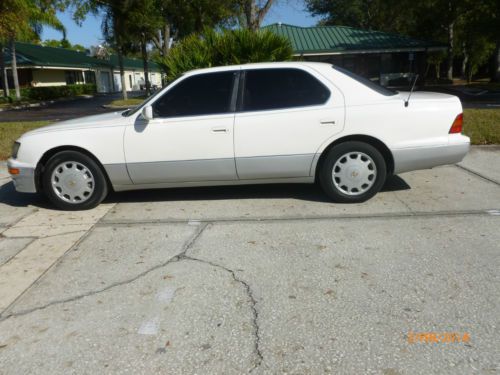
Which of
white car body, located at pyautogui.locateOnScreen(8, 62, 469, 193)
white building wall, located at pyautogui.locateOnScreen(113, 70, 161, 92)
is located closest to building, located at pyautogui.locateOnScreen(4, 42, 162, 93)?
white building wall, located at pyautogui.locateOnScreen(113, 70, 161, 92)

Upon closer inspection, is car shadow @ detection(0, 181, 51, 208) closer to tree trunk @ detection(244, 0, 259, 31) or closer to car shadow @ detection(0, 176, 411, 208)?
car shadow @ detection(0, 176, 411, 208)

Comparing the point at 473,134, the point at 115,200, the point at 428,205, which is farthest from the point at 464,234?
→ the point at 473,134

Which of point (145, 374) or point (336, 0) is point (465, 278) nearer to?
point (145, 374)

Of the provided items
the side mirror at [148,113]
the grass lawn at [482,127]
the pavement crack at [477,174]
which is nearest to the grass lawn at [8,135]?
the side mirror at [148,113]

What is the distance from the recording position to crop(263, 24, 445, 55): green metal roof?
2733 centimetres

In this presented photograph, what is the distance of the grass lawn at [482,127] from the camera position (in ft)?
27.0

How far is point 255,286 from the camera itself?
327 cm

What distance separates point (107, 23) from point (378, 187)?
27639 millimetres

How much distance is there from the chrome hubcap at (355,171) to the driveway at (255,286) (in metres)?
0.27

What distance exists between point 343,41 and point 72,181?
87.6 ft

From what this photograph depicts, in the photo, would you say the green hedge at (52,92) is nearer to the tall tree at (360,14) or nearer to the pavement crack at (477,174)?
the tall tree at (360,14)

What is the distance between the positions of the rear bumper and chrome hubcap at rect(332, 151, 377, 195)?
0.30 metres

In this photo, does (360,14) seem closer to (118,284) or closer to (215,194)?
(215,194)

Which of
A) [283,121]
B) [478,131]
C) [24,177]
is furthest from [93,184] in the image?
[478,131]
